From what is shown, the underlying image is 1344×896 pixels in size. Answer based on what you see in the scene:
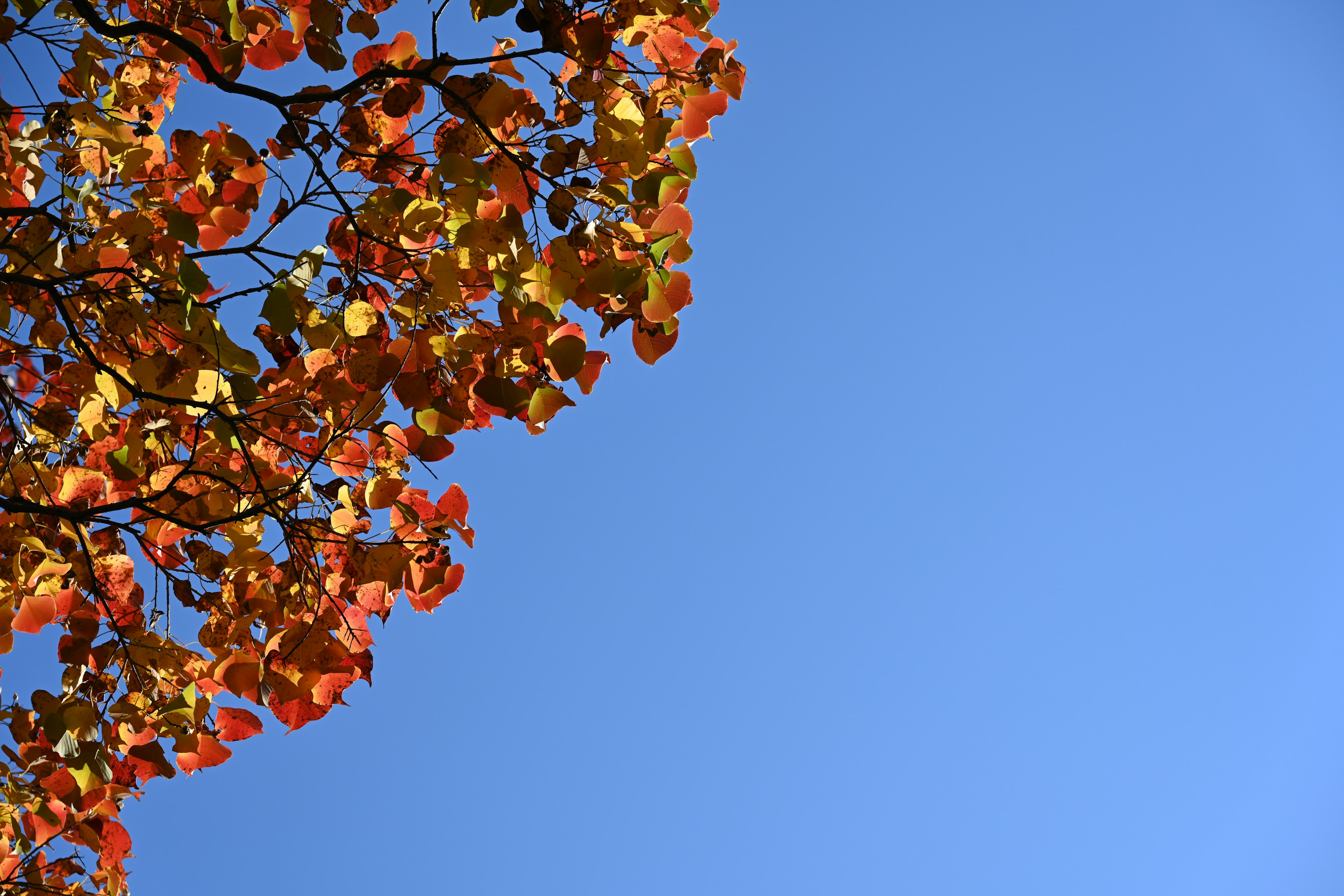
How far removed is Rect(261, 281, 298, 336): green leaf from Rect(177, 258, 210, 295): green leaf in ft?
0.52

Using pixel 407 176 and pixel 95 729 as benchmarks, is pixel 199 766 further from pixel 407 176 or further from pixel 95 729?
pixel 407 176

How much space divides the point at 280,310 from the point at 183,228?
1.21ft

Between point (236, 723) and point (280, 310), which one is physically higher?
point (280, 310)

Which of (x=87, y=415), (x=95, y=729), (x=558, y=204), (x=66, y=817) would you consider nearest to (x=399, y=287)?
(x=558, y=204)

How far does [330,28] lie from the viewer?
2355 mm

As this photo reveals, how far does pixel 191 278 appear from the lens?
1.98 m

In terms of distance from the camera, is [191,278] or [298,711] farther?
[298,711]

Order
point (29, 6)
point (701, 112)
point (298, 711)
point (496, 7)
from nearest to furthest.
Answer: point (496, 7)
point (29, 6)
point (298, 711)
point (701, 112)

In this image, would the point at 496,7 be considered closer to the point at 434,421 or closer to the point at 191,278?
the point at 191,278

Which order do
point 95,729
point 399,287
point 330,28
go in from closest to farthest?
point 95,729, point 330,28, point 399,287

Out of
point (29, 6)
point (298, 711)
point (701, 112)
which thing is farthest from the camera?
point (701, 112)

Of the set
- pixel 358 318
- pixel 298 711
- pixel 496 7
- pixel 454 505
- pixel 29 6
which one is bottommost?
pixel 298 711

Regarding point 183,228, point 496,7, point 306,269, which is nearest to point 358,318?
point 306,269

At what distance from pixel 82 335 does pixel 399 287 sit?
1176 mm
